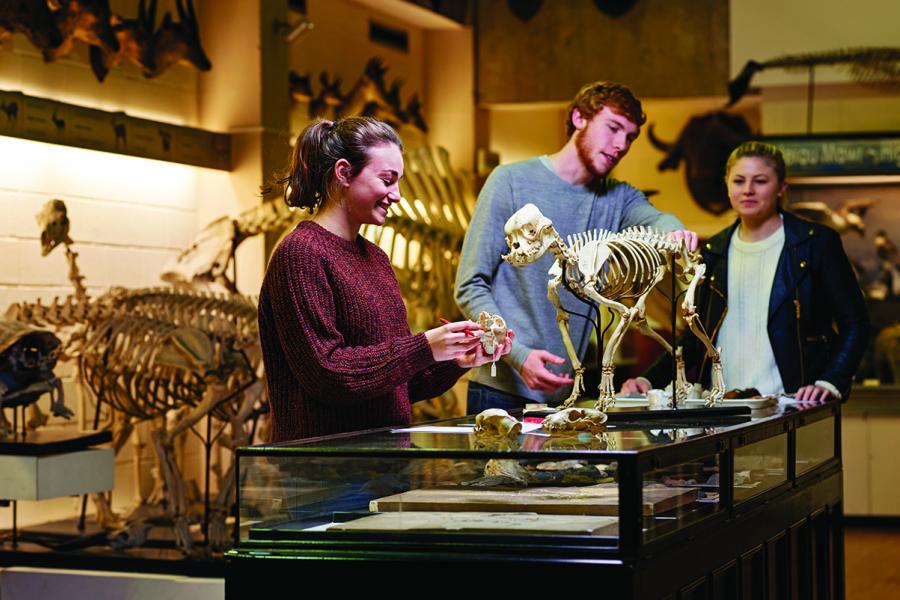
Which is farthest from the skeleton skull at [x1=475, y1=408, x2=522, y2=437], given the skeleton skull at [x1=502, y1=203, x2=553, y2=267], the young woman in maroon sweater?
the skeleton skull at [x1=502, y1=203, x2=553, y2=267]

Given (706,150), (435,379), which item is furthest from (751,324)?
(706,150)

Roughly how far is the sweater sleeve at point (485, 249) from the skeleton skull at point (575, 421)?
2.75 feet

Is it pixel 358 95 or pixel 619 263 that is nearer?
pixel 619 263

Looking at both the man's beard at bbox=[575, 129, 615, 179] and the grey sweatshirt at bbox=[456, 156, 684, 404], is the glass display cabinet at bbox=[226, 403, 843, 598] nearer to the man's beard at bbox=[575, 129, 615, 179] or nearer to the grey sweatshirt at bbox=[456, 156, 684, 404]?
the grey sweatshirt at bbox=[456, 156, 684, 404]

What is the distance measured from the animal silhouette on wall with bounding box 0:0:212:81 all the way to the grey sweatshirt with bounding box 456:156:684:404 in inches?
139

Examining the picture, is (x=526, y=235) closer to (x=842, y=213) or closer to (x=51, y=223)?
(x=51, y=223)

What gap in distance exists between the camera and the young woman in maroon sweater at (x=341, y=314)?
249 cm

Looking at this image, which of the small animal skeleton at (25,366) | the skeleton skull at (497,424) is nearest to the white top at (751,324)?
the skeleton skull at (497,424)

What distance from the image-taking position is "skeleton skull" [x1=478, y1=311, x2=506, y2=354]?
2.56 meters

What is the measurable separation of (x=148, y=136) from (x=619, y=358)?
6.32 meters

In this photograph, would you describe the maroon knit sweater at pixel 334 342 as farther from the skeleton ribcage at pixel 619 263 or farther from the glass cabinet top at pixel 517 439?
the skeleton ribcage at pixel 619 263

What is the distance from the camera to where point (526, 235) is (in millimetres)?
2803

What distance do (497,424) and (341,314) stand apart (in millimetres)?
390

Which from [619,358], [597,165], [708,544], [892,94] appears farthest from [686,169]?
[708,544]
